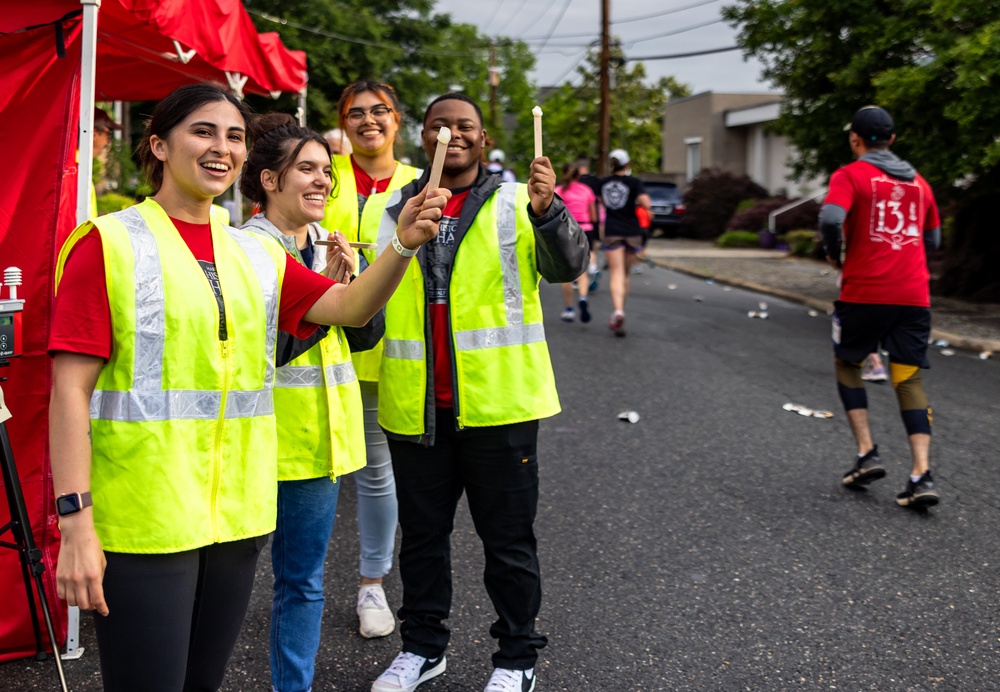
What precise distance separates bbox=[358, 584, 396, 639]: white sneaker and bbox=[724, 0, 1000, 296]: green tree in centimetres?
835

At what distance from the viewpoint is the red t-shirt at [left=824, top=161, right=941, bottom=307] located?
17.9 ft

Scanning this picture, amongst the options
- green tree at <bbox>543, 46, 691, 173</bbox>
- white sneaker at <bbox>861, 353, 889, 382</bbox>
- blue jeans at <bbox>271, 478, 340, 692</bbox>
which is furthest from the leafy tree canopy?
green tree at <bbox>543, 46, 691, 173</bbox>

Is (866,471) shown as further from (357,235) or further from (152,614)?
(152,614)

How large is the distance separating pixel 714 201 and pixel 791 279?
608 inches

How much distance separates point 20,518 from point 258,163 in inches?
53.4

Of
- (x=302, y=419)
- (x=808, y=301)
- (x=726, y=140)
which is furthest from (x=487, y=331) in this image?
(x=726, y=140)

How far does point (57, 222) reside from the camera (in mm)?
3730

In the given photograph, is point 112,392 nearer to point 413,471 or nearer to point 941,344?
point 413,471

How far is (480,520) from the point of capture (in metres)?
3.32

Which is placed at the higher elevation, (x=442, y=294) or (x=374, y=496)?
(x=442, y=294)

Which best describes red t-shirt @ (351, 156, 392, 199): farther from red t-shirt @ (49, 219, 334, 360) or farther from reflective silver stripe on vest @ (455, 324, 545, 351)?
red t-shirt @ (49, 219, 334, 360)

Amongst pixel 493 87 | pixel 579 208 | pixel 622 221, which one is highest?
pixel 493 87

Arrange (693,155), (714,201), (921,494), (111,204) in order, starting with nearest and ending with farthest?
(921,494) < (111,204) < (714,201) < (693,155)

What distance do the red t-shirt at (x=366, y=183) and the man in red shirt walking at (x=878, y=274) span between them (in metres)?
2.46
